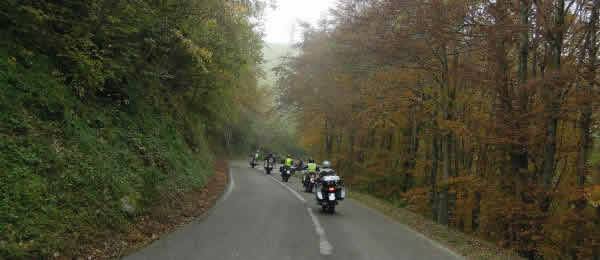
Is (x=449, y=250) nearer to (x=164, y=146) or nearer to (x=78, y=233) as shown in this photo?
(x=78, y=233)

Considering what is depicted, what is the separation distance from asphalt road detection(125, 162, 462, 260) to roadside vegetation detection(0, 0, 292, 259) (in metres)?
1.34

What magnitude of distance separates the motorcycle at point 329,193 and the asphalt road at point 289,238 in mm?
277

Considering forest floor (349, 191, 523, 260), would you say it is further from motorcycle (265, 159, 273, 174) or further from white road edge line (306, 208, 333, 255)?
motorcycle (265, 159, 273, 174)

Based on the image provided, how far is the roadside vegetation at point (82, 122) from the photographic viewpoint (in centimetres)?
585

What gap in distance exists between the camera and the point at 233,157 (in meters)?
53.1

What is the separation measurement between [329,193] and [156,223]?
5.27 metres

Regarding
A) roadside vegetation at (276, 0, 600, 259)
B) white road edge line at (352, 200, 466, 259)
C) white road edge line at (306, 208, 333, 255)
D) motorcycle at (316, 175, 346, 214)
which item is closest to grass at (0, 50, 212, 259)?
white road edge line at (306, 208, 333, 255)

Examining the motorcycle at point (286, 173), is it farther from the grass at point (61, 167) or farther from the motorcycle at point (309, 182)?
the grass at point (61, 167)

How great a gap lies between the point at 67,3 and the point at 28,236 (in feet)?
19.5

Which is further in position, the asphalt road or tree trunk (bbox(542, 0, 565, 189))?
tree trunk (bbox(542, 0, 565, 189))

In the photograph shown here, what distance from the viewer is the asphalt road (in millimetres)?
6645

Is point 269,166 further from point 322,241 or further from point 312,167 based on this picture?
point 322,241

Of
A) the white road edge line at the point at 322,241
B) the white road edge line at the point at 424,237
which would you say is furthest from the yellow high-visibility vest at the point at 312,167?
the white road edge line at the point at 322,241

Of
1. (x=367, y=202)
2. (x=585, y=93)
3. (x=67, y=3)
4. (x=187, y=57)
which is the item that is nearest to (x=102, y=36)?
(x=67, y=3)
